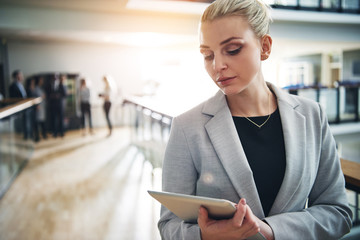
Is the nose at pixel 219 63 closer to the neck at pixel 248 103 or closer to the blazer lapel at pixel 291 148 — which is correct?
the neck at pixel 248 103

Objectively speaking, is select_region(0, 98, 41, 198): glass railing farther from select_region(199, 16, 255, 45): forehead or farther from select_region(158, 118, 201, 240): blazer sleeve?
select_region(199, 16, 255, 45): forehead

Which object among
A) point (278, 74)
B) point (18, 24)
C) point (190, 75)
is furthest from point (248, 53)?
point (190, 75)

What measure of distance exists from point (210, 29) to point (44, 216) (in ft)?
10.5

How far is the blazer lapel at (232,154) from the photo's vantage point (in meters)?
0.88

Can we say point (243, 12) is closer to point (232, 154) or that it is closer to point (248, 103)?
point (248, 103)

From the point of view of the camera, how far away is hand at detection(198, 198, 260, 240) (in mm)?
711

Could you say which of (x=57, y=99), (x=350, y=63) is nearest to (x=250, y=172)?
(x=57, y=99)

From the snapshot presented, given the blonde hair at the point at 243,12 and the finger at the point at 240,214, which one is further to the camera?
the blonde hair at the point at 243,12

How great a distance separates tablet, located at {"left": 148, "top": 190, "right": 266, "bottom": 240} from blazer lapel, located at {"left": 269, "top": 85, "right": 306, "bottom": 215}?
6.4 inches

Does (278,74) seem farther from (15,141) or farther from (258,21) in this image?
(258,21)

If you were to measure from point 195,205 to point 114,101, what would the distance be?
988cm

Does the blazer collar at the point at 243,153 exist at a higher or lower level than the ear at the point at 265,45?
lower

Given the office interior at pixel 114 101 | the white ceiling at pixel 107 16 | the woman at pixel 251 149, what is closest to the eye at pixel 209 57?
the woman at pixel 251 149

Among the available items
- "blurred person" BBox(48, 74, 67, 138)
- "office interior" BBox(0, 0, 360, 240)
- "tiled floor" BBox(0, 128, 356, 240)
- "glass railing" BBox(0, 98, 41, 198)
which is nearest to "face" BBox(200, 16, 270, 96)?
"office interior" BBox(0, 0, 360, 240)
